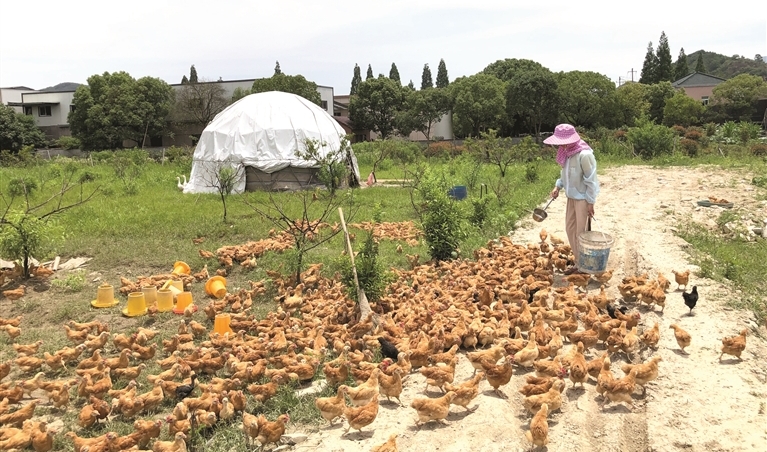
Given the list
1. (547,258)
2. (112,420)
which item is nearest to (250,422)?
(112,420)

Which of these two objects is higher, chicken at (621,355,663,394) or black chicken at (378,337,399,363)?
chicken at (621,355,663,394)

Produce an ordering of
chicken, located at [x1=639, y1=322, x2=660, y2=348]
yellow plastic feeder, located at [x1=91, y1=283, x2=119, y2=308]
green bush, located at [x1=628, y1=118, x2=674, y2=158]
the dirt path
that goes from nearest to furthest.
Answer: the dirt path, chicken, located at [x1=639, y1=322, x2=660, y2=348], yellow plastic feeder, located at [x1=91, y1=283, x2=119, y2=308], green bush, located at [x1=628, y1=118, x2=674, y2=158]

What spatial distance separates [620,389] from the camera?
4.83 meters

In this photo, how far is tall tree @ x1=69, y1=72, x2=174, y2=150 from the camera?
4734 cm

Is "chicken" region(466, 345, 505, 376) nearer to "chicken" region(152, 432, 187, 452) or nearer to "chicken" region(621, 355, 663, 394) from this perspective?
"chicken" region(621, 355, 663, 394)

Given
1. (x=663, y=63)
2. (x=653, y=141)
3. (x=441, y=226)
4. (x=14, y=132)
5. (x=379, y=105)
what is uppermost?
(x=663, y=63)

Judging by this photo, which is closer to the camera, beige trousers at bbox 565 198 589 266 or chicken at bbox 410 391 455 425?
chicken at bbox 410 391 455 425

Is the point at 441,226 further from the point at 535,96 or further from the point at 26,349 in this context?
the point at 535,96

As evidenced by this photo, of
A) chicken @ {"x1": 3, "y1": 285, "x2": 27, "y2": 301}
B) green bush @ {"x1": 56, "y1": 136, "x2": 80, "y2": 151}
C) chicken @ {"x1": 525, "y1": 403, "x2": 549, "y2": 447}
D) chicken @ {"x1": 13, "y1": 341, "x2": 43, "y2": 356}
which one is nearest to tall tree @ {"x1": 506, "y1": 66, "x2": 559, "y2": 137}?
green bush @ {"x1": 56, "y1": 136, "x2": 80, "y2": 151}

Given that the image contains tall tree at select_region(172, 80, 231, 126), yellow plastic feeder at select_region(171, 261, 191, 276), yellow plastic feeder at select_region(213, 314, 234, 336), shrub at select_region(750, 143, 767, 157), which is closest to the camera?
yellow plastic feeder at select_region(213, 314, 234, 336)

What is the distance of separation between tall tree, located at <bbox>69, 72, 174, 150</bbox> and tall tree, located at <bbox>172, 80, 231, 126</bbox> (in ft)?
6.52

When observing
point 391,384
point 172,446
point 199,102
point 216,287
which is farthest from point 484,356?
point 199,102

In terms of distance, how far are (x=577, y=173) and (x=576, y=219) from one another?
2.26 ft

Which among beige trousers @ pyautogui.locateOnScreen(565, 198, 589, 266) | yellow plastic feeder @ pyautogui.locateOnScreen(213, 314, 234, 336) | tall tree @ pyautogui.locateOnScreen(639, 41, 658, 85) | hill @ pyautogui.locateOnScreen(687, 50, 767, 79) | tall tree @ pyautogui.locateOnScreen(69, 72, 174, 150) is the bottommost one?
yellow plastic feeder @ pyautogui.locateOnScreen(213, 314, 234, 336)
